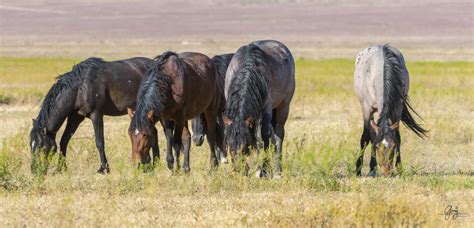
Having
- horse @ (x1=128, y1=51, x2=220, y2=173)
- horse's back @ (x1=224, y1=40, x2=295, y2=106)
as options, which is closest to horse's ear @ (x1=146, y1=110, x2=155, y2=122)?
horse @ (x1=128, y1=51, x2=220, y2=173)

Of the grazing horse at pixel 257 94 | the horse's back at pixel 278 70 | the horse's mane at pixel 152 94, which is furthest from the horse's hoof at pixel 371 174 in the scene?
the horse's mane at pixel 152 94

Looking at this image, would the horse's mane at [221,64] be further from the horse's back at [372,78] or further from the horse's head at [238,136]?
the horse's head at [238,136]

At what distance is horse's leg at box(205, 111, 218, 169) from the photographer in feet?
41.4

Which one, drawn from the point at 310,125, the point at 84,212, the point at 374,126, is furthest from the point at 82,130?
the point at 84,212

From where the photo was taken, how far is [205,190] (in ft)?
33.1

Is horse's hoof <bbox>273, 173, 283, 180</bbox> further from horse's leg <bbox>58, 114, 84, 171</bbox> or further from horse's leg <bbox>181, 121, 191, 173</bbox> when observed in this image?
horse's leg <bbox>58, 114, 84, 171</bbox>

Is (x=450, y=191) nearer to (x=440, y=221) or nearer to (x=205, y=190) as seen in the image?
(x=440, y=221)

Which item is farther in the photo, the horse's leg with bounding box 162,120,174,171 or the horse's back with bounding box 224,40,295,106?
the horse's back with bounding box 224,40,295,106

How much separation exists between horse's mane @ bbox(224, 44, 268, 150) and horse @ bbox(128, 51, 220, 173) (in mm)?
815

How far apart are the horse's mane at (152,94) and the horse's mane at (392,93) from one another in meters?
2.59

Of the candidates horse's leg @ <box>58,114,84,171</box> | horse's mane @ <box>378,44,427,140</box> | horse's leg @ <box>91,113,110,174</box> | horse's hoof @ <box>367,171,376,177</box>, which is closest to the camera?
horse's mane @ <box>378,44,427,140</box>

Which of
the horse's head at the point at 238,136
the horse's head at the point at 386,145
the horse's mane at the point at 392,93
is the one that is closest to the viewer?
the horse's head at the point at 238,136

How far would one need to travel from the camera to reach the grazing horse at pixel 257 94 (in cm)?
1051

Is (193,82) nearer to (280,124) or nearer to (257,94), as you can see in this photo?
(257,94)
